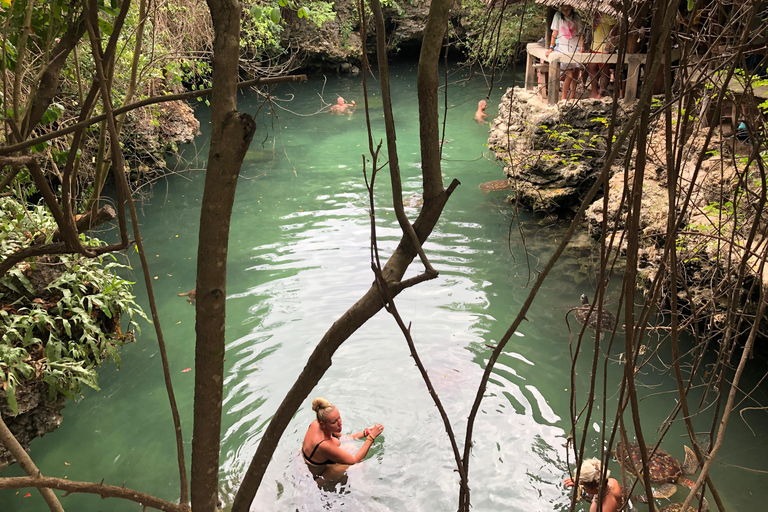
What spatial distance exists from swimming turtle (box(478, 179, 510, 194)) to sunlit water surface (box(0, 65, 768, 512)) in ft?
1.09

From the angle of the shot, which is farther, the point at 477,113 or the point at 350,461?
the point at 477,113

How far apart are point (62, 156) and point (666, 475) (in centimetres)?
467

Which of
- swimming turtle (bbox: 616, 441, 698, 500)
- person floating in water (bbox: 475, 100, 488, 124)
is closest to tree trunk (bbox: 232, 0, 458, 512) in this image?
swimming turtle (bbox: 616, 441, 698, 500)

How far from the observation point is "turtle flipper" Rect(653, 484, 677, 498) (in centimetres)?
435

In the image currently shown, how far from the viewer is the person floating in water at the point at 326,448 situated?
4.58 meters

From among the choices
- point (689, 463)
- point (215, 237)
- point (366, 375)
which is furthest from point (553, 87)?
point (215, 237)

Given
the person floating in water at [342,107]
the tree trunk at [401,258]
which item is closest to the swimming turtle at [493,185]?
the person floating in water at [342,107]

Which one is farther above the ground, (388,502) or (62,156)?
(62,156)

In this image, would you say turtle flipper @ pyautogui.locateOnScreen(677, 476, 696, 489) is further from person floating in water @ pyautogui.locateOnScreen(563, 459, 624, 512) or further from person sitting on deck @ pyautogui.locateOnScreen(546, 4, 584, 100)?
person sitting on deck @ pyautogui.locateOnScreen(546, 4, 584, 100)

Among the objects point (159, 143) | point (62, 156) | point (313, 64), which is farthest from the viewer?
point (313, 64)

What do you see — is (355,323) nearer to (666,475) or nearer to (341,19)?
(666,475)

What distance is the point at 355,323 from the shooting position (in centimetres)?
161

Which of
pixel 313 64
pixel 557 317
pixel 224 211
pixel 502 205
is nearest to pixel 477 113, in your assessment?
pixel 502 205

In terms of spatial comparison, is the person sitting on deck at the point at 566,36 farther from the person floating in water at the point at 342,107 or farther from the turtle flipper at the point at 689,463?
the person floating in water at the point at 342,107
